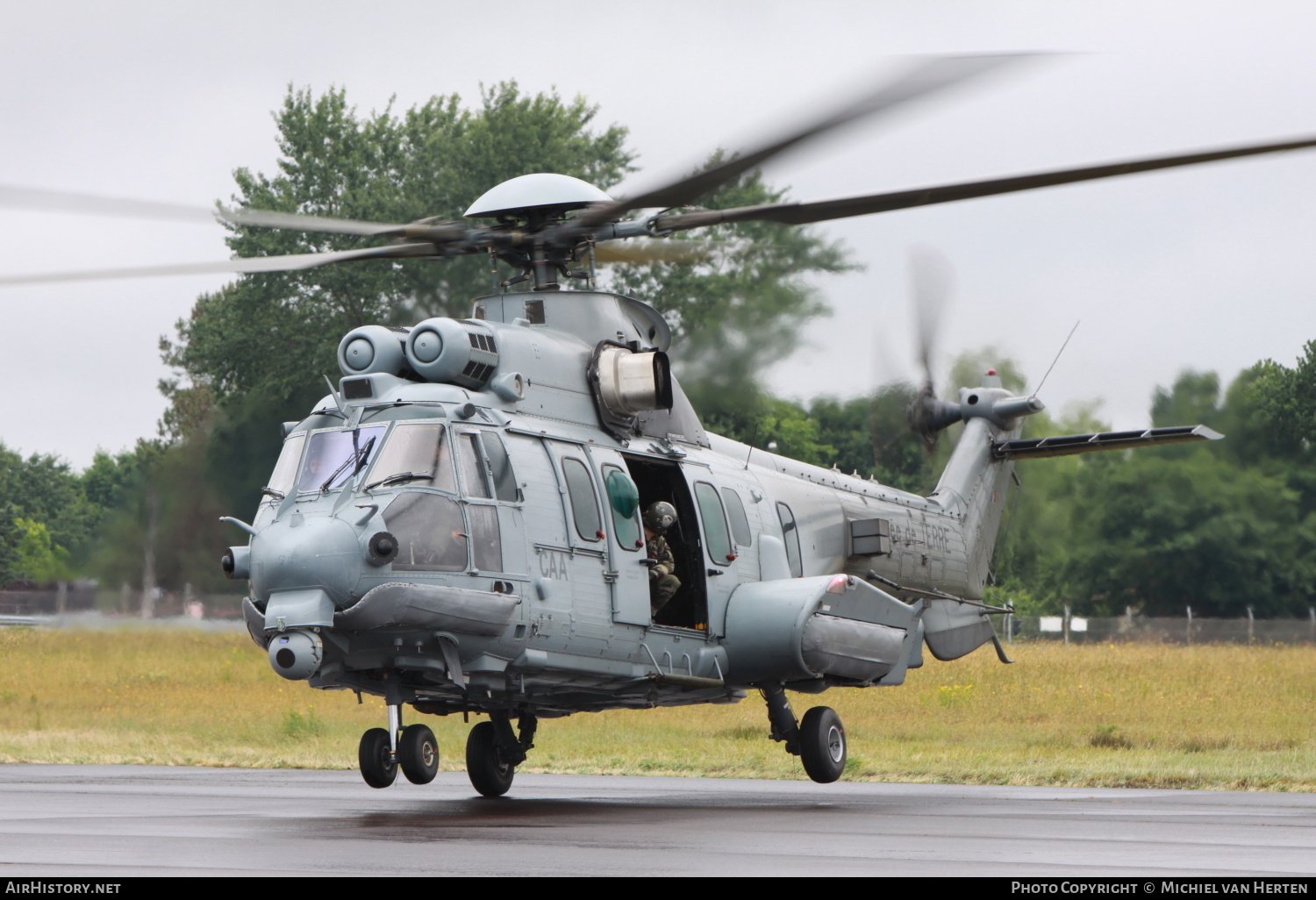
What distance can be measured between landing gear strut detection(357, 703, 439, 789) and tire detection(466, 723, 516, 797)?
180 centimetres

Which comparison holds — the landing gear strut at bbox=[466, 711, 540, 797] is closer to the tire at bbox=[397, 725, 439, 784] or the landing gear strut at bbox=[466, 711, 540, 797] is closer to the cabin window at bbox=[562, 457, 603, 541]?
the tire at bbox=[397, 725, 439, 784]

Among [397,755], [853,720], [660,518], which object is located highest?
[660,518]

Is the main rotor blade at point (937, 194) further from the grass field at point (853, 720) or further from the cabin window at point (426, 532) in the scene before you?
the grass field at point (853, 720)

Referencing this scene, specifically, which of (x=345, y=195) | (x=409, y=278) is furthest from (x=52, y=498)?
(x=409, y=278)

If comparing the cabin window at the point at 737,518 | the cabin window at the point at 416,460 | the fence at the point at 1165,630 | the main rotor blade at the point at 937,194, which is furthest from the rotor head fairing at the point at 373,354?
the fence at the point at 1165,630

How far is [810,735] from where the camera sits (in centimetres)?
1538

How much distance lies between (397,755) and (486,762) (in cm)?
261

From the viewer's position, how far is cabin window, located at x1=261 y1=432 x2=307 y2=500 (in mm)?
12766

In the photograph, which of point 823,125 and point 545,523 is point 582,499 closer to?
point 545,523

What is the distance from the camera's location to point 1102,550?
3142 cm

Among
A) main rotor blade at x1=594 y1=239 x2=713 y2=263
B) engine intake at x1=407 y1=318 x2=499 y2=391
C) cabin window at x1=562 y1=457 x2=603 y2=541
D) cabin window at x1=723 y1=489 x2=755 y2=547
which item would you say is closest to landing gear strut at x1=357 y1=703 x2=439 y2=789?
cabin window at x1=562 y1=457 x2=603 y2=541

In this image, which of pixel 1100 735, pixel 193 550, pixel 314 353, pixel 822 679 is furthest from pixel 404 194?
pixel 822 679

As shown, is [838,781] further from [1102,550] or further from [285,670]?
[1102,550]

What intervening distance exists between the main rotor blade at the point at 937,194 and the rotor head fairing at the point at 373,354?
8.07 feet
